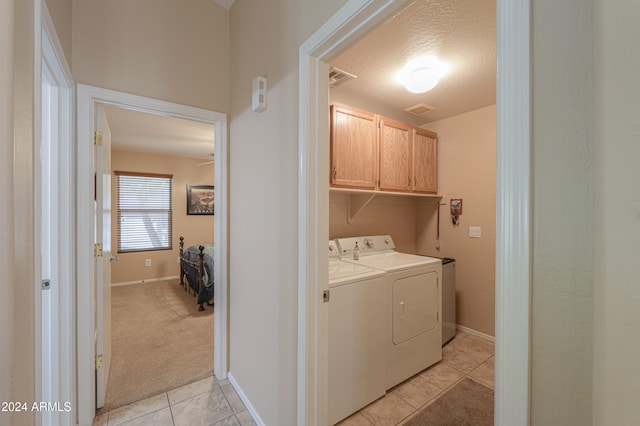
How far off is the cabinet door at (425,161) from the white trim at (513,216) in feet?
8.13

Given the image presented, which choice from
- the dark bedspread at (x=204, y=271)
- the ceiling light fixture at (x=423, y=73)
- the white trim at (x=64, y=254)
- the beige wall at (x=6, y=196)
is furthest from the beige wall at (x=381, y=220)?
the beige wall at (x=6, y=196)

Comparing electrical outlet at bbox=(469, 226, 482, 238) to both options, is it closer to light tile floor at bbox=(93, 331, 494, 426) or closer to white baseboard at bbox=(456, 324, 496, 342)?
white baseboard at bbox=(456, 324, 496, 342)

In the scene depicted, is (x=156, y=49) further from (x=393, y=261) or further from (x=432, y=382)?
(x=432, y=382)

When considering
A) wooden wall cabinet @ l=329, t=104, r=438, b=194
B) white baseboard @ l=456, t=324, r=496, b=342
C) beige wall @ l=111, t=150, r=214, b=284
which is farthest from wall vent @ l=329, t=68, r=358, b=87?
beige wall @ l=111, t=150, r=214, b=284

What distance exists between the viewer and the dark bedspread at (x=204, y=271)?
3708 millimetres

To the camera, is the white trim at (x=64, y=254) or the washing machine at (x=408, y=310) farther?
the washing machine at (x=408, y=310)

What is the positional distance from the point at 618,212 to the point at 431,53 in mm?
2151

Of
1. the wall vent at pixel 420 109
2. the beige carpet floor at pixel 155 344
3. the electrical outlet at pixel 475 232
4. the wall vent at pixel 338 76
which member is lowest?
the beige carpet floor at pixel 155 344

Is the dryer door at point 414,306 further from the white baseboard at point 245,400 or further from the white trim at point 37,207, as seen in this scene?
the white trim at point 37,207

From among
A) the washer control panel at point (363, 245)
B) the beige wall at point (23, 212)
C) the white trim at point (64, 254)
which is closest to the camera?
the beige wall at point (23, 212)

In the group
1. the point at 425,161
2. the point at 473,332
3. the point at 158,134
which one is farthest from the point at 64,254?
the point at 473,332

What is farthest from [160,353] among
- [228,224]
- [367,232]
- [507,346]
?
[507,346]

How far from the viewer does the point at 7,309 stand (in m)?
0.58

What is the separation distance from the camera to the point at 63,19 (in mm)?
1383
